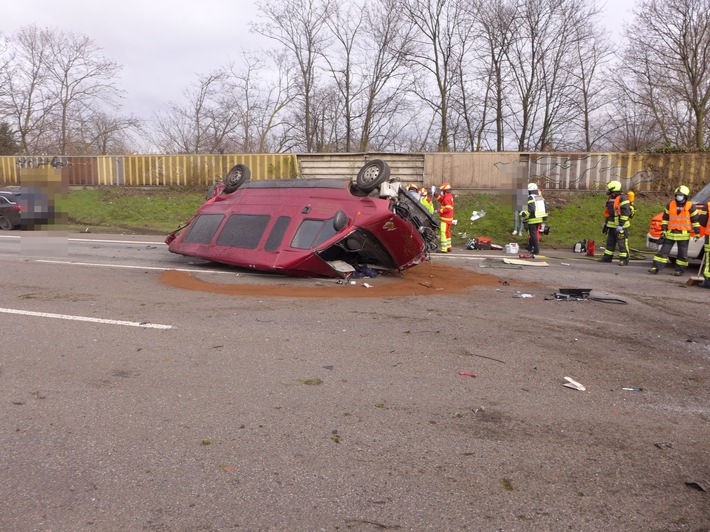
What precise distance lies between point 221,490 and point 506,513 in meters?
1.39

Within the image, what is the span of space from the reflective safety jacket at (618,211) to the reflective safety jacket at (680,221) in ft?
3.71

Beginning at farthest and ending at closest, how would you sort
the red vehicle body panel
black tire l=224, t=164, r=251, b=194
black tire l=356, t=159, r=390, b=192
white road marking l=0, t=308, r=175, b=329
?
1. black tire l=224, t=164, r=251, b=194
2. black tire l=356, t=159, r=390, b=192
3. the red vehicle body panel
4. white road marking l=0, t=308, r=175, b=329

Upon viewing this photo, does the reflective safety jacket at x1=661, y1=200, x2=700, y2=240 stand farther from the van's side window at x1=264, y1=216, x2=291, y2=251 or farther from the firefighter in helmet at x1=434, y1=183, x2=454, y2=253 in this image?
the van's side window at x1=264, y1=216, x2=291, y2=251

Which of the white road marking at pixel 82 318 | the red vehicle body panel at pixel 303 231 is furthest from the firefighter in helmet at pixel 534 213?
the white road marking at pixel 82 318

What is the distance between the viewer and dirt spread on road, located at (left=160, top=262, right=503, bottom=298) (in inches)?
296

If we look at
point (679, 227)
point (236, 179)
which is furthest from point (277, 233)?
point (679, 227)

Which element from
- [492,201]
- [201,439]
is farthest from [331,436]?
[492,201]

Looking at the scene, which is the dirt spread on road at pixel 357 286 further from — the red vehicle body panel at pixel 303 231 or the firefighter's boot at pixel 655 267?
the firefighter's boot at pixel 655 267

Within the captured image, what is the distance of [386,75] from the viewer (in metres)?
32.7

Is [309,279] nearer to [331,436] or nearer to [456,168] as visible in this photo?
[331,436]

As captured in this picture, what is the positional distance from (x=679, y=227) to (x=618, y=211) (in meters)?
1.57

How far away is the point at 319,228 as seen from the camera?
8023 millimetres

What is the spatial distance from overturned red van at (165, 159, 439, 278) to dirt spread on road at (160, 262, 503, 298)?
0.29 meters

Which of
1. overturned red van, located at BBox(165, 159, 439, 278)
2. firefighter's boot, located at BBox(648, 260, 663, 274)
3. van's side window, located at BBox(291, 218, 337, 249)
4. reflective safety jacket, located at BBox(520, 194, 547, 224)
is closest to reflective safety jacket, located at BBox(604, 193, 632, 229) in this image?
firefighter's boot, located at BBox(648, 260, 663, 274)
